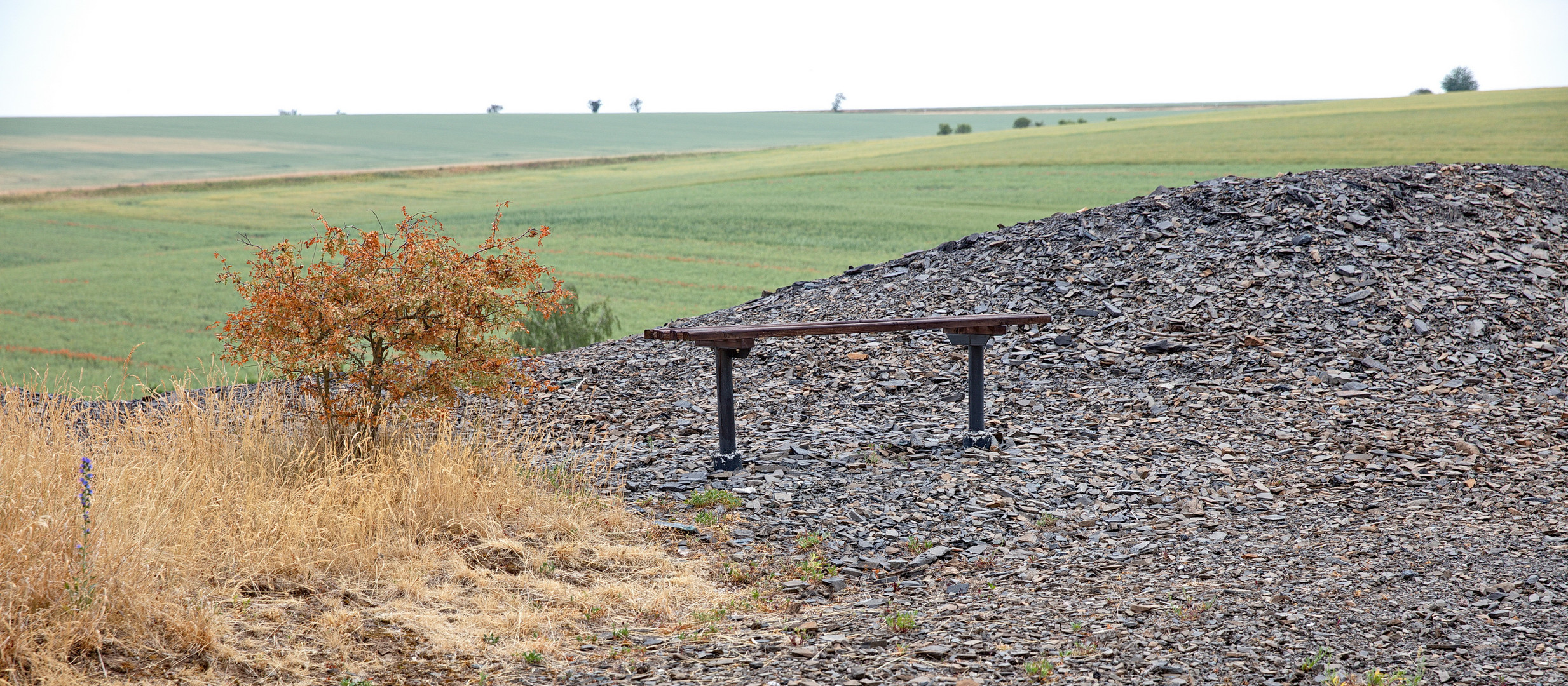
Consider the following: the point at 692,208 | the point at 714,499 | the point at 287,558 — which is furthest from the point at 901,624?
the point at 692,208

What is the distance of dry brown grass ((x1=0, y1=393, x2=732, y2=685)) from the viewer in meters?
3.90

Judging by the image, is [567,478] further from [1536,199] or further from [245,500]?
[1536,199]

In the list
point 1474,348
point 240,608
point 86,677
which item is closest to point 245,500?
point 240,608

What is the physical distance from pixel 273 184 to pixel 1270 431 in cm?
3853

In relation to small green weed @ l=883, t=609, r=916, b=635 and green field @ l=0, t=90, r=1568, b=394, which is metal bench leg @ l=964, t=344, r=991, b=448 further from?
green field @ l=0, t=90, r=1568, b=394

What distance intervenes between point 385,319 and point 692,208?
72.1ft

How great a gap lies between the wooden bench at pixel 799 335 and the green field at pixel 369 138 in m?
36.5

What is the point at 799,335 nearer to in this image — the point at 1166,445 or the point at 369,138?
the point at 1166,445

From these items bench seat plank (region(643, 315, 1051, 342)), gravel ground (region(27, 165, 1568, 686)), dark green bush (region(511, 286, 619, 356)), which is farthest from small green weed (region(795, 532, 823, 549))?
dark green bush (region(511, 286, 619, 356))

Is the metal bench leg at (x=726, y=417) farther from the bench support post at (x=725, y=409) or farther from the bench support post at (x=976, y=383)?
the bench support post at (x=976, y=383)

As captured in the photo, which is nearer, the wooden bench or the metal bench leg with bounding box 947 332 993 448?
the wooden bench

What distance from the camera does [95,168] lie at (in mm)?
41688

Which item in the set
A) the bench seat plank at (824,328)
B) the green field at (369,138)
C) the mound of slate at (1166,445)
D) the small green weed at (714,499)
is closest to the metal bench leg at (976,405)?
the mound of slate at (1166,445)

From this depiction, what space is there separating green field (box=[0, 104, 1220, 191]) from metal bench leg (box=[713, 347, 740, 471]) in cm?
3653
